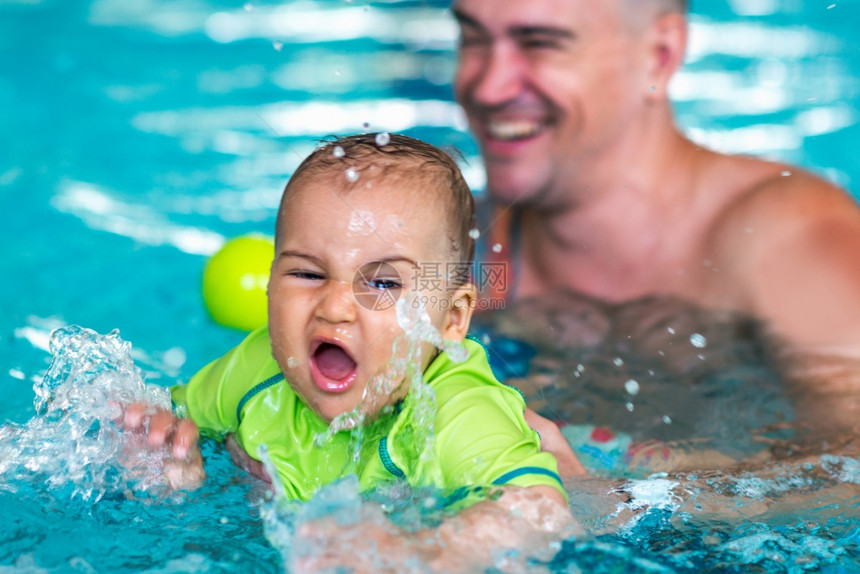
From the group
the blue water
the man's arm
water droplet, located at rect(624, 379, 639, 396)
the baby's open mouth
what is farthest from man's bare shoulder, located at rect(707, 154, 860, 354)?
the baby's open mouth

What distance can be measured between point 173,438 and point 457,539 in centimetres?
65

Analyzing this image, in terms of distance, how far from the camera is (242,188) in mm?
4277

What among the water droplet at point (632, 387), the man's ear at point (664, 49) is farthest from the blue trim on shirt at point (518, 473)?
the man's ear at point (664, 49)

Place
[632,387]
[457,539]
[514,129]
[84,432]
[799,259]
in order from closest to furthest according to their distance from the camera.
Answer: [457,539], [84,432], [799,259], [632,387], [514,129]

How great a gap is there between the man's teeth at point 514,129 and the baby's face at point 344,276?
1.14m

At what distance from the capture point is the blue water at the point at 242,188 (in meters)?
1.81

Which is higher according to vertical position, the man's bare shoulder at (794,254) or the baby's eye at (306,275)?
the baby's eye at (306,275)

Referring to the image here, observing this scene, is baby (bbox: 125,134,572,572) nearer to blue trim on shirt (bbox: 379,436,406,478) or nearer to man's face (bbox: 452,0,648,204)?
blue trim on shirt (bbox: 379,436,406,478)

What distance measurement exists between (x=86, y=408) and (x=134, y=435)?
134mm

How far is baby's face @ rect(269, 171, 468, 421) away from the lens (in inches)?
66.0

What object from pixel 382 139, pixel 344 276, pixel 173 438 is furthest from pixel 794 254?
pixel 173 438

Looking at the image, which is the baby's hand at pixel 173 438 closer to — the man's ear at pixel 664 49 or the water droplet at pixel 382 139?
the water droplet at pixel 382 139

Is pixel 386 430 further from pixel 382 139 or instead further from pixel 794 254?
pixel 794 254

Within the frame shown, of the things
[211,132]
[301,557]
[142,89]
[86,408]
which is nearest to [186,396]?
[86,408]
